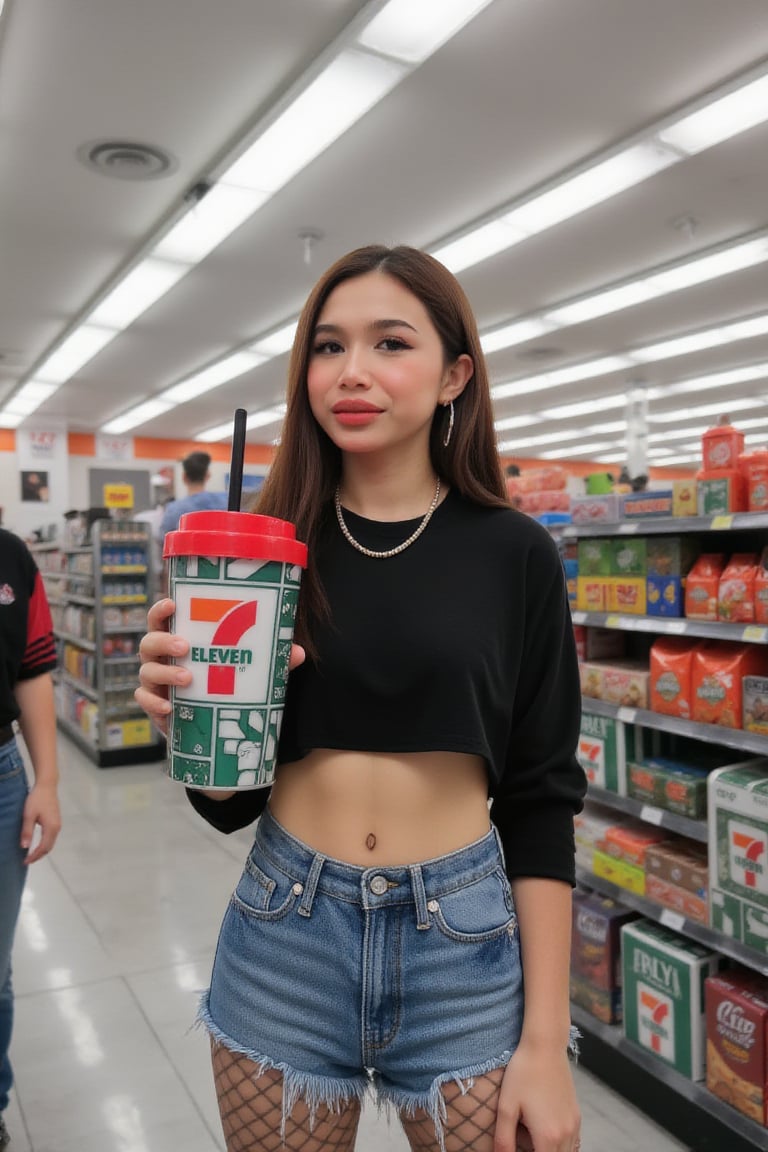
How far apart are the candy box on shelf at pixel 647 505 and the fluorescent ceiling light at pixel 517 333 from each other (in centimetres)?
612

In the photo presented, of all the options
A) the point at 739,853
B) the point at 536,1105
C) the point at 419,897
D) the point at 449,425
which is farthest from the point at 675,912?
the point at 449,425

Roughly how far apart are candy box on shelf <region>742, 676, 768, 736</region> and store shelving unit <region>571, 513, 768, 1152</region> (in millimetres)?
33

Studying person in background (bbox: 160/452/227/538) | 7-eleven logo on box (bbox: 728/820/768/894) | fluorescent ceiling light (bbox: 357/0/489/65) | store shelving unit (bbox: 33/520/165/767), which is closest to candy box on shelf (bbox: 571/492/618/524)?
7-eleven logo on box (bbox: 728/820/768/894)

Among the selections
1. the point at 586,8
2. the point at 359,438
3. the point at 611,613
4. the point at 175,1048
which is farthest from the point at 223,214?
the point at 359,438

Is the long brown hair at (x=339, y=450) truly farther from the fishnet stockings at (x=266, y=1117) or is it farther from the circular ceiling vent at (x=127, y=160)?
the circular ceiling vent at (x=127, y=160)

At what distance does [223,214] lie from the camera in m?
5.75

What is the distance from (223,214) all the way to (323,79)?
6.39 feet

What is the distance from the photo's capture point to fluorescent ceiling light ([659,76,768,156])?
4.25 m

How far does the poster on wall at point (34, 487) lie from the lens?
13492 millimetres

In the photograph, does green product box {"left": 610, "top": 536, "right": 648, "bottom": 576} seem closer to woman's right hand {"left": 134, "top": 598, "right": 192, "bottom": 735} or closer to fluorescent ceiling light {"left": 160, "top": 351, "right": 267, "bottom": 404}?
woman's right hand {"left": 134, "top": 598, "right": 192, "bottom": 735}

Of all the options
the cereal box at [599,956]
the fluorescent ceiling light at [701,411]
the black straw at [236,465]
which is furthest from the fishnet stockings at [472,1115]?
the fluorescent ceiling light at [701,411]

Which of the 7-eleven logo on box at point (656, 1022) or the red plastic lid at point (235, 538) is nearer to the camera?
the red plastic lid at point (235, 538)

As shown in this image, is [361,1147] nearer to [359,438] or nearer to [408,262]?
[359,438]

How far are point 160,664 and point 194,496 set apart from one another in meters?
4.65
